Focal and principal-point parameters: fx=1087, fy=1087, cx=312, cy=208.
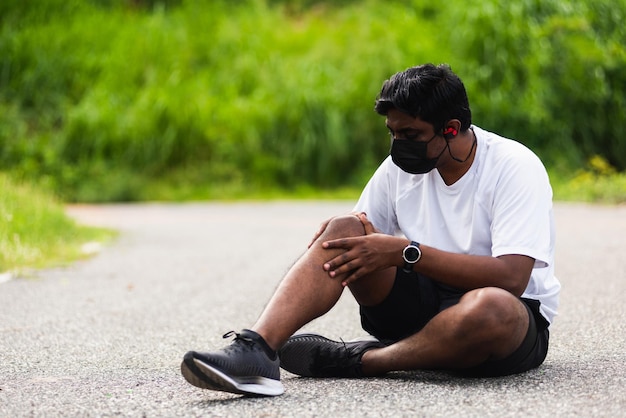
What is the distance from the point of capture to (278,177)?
87.2 feet

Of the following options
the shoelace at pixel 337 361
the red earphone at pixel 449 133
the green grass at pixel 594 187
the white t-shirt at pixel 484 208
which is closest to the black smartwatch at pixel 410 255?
the white t-shirt at pixel 484 208

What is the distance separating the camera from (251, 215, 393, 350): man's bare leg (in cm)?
412

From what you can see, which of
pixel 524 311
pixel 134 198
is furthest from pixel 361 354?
pixel 134 198

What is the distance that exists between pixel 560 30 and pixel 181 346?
21069 mm

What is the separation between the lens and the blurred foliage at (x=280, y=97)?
25.3 metres

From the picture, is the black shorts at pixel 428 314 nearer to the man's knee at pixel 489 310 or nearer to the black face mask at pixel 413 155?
the man's knee at pixel 489 310

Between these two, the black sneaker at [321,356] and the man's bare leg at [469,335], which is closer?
the man's bare leg at [469,335]

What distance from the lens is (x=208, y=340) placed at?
6.11 meters

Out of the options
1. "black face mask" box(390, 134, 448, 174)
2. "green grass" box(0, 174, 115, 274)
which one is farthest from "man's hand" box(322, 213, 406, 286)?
"green grass" box(0, 174, 115, 274)

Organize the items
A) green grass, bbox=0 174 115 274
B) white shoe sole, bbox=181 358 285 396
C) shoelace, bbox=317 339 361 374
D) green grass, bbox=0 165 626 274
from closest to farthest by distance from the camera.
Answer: white shoe sole, bbox=181 358 285 396
shoelace, bbox=317 339 361 374
green grass, bbox=0 174 115 274
green grass, bbox=0 165 626 274

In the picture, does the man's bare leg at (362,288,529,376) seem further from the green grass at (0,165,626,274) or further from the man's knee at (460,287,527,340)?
the green grass at (0,165,626,274)

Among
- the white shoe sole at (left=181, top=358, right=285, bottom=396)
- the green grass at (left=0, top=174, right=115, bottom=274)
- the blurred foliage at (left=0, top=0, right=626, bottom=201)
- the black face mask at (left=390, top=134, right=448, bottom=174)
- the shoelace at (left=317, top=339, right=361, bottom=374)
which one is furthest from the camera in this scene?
the blurred foliage at (left=0, top=0, right=626, bottom=201)

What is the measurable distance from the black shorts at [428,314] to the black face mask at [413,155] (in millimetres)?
424

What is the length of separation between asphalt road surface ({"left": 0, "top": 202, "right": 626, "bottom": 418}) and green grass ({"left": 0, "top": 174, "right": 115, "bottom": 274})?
325 mm
